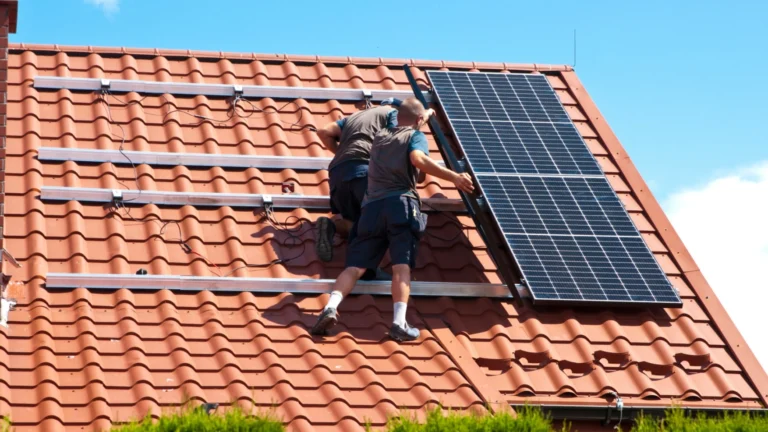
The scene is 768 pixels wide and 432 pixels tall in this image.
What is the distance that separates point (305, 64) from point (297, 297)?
13.3ft

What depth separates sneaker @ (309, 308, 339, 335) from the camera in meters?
10.5

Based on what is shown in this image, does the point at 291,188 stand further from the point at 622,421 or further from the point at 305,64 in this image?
the point at 622,421

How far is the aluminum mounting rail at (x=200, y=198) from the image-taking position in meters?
11.7

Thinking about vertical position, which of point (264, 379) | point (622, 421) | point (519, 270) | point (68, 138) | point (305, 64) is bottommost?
point (622, 421)

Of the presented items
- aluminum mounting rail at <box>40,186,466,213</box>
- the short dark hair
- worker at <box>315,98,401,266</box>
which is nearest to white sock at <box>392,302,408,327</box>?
worker at <box>315,98,401,266</box>

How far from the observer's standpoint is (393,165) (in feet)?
36.7

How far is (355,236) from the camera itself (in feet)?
37.5

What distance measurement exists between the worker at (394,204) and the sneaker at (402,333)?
11 centimetres

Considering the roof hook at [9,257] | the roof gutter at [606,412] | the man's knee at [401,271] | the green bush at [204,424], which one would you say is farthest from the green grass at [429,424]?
the man's knee at [401,271]

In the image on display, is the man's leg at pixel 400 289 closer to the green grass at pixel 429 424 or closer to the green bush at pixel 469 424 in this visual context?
the green grass at pixel 429 424

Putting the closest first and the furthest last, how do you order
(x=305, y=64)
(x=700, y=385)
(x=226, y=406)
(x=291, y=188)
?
(x=226, y=406), (x=700, y=385), (x=291, y=188), (x=305, y=64)

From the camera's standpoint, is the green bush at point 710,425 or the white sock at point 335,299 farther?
the white sock at point 335,299

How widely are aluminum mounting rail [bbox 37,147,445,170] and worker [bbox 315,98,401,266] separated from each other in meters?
0.55

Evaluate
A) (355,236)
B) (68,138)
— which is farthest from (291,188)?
(68,138)
